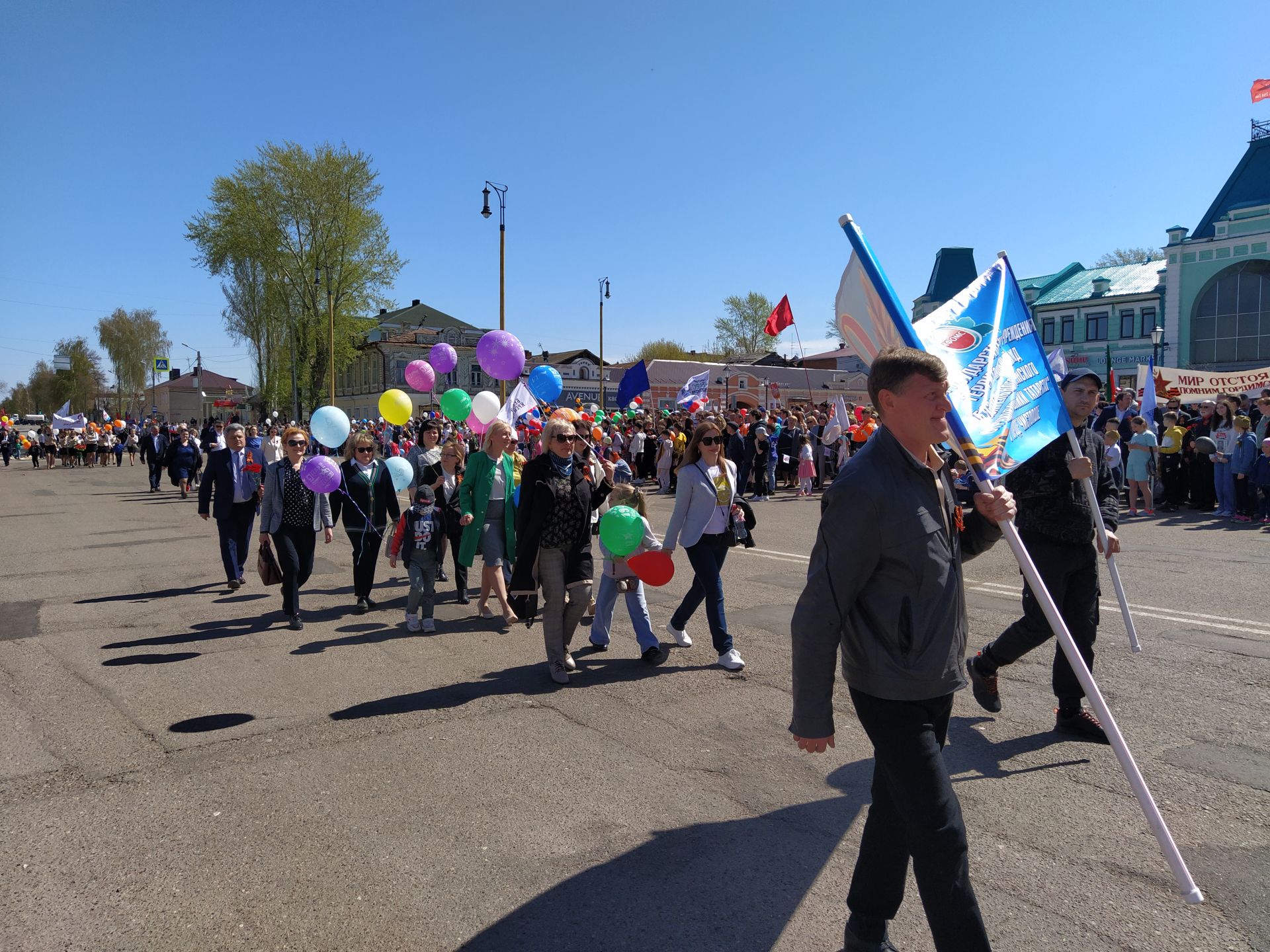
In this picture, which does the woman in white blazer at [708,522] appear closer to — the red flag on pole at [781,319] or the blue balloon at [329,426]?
the blue balloon at [329,426]

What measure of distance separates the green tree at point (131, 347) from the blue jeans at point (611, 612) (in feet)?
319

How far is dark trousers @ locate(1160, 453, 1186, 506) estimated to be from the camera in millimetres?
16453

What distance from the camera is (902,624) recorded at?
2555 mm

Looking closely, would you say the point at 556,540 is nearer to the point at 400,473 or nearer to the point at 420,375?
the point at 400,473

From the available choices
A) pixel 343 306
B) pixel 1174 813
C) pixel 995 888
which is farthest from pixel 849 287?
pixel 343 306

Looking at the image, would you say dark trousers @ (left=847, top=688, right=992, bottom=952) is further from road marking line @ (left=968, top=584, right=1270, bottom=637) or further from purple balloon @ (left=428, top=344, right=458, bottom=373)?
purple balloon @ (left=428, top=344, right=458, bottom=373)

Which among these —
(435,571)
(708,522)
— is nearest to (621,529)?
(708,522)

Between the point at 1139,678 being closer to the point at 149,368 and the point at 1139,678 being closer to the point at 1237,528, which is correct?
the point at 1237,528

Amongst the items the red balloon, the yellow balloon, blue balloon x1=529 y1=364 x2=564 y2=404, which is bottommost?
the red balloon

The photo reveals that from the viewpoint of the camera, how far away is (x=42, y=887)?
3414 mm

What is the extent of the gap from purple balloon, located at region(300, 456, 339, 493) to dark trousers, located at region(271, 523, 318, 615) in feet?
1.30

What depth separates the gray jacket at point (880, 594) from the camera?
2.52 meters

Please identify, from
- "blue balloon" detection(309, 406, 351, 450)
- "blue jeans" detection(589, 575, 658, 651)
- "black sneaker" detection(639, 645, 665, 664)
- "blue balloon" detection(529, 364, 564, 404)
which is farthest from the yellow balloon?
"black sneaker" detection(639, 645, 665, 664)

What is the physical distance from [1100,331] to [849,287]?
57.9 m
